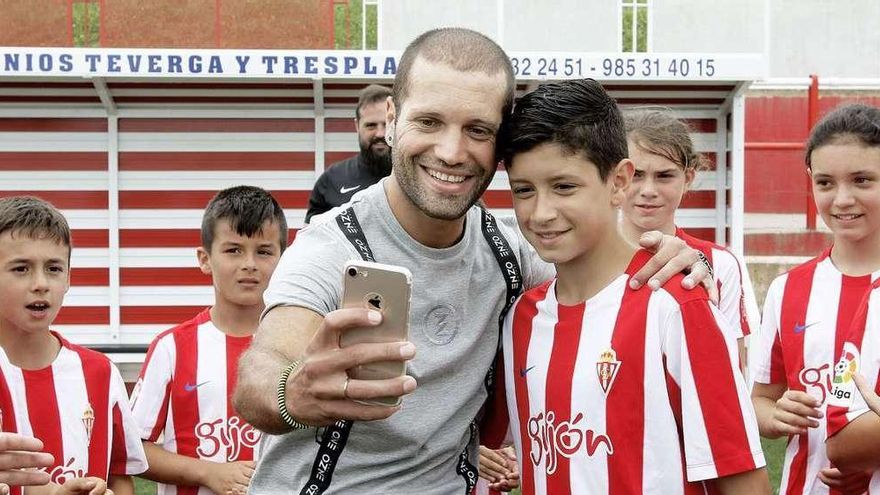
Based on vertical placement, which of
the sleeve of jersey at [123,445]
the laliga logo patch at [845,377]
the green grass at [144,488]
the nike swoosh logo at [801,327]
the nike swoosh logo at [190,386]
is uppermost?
the nike swoosh logo at [801,327]

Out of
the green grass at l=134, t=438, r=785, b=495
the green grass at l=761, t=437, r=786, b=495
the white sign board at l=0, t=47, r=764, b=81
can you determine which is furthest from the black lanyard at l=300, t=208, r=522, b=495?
the white sign board at l=0, t=47, r=764, b=81

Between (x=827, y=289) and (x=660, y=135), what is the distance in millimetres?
873

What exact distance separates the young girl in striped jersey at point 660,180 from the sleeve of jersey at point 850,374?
0.93 metres

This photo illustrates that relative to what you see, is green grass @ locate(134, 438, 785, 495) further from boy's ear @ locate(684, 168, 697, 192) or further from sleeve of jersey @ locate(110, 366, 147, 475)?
sleeve of jersey @ locate(110, 366, 147, 475)

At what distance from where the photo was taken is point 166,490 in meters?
3.91

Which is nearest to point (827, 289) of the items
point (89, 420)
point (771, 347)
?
point (771, 347)

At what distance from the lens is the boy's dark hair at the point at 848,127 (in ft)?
10.8

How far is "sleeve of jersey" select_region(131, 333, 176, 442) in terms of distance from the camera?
3807 mm

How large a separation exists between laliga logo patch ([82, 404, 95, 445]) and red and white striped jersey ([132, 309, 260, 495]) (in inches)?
9.4

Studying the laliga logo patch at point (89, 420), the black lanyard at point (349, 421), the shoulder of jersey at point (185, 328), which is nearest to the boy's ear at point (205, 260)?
the shoulder of jersey at point (185, 328)

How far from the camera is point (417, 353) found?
7.70 feet

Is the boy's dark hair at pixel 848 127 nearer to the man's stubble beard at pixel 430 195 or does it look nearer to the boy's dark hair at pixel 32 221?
the man's stubble beard at pixel 430 195

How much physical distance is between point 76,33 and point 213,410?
72.3 ft

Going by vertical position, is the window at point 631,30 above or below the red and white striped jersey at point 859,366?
above
